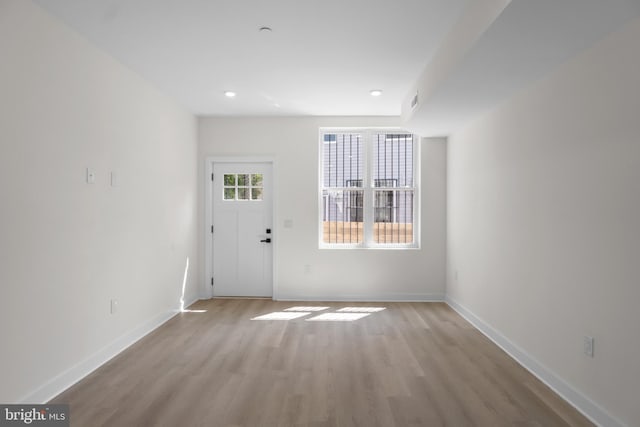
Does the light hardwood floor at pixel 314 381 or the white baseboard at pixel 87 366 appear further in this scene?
the white baseboard at pixel 87 366

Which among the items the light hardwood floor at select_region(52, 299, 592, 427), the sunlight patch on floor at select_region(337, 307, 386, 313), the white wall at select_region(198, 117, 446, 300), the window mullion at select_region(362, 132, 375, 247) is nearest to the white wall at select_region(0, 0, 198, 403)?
the light hardwood floor at select_region(52, 299, 592, 427)

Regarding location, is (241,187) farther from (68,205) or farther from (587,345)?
(587,345)

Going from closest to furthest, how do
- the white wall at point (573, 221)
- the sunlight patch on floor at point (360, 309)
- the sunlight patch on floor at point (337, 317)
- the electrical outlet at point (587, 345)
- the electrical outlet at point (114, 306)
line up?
1. the white wall at point (573, 221)
2. the electrical outlet at point (587, 345)
3. the electrical outlet at point (114, 306)
4. the sunlight patch on floor at point (337, 317)
5. the sunlight patch on floor at point (360, 309)

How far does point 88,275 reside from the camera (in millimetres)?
3094

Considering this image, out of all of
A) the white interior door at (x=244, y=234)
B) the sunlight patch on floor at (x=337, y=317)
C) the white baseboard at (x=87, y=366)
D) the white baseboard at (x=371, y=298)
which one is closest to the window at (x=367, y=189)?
the white baseboard at (x=371, y=298)

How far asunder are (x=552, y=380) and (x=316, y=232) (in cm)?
339

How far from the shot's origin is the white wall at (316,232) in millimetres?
5578

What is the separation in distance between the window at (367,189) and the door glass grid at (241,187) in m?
0.96

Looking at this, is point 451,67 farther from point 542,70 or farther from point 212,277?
point 212,277

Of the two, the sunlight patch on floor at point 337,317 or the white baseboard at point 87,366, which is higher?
the white baseboard at point 87,366

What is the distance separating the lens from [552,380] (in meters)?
2.85

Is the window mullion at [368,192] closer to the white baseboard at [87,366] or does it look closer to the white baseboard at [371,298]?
the white baseboard at [371,298]

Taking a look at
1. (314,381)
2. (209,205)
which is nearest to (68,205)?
(314,381)

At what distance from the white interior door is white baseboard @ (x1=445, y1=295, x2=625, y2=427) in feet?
9.67
